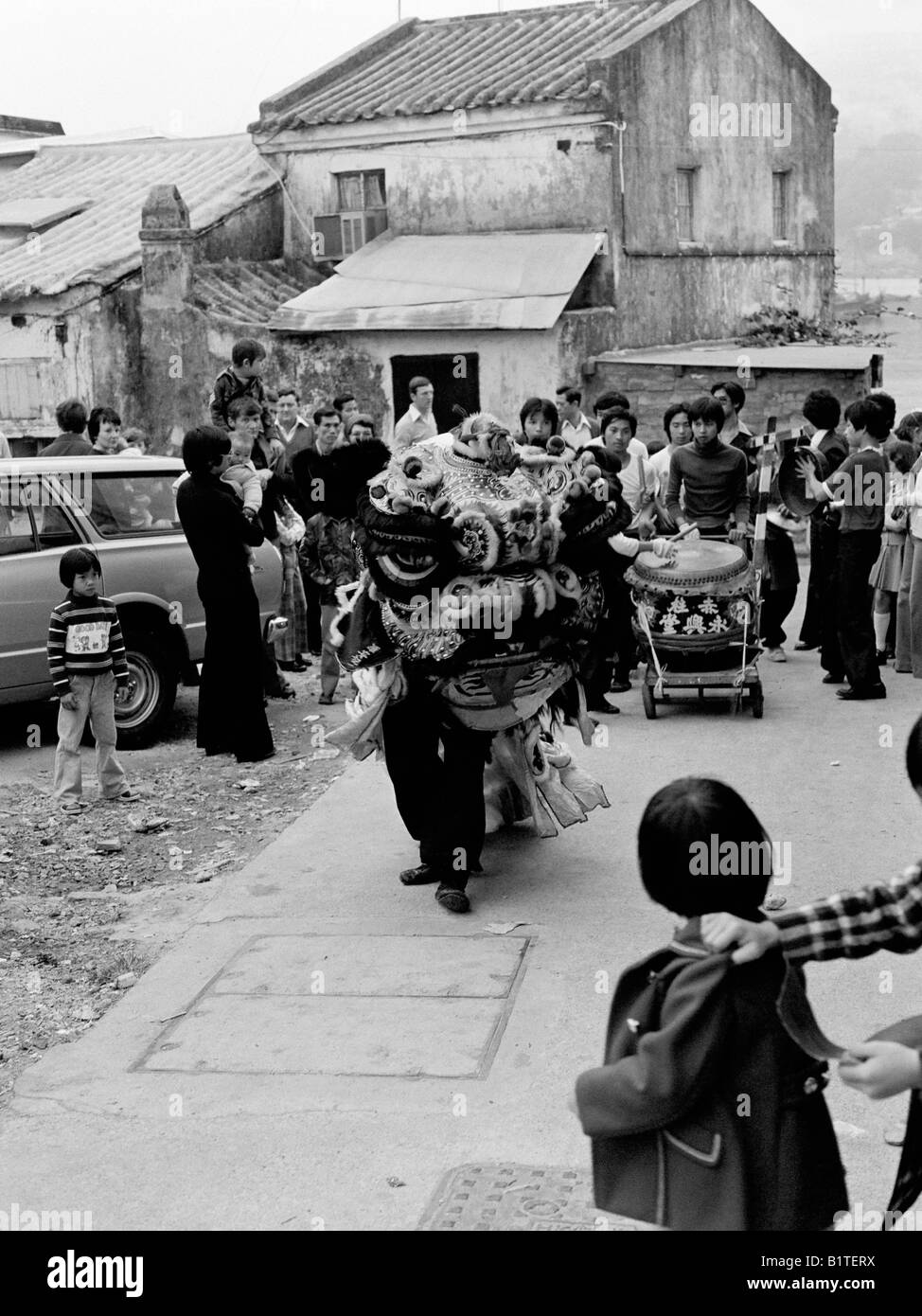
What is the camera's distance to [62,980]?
6523 mm

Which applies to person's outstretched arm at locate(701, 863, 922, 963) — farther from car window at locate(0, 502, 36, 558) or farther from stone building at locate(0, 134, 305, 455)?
stone building at locate(0, 134, 305, 455)

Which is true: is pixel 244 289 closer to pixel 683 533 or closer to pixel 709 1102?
pixel 683 533

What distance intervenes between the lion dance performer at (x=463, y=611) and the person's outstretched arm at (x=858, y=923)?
3.59 metres

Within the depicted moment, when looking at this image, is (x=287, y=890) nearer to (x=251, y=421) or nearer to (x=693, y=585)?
(x=693, y=585)

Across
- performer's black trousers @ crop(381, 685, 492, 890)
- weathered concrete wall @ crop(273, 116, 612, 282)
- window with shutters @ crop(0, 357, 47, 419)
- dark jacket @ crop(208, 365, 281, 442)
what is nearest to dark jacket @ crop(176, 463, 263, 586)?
→ dark jacket @ crop(208, 365, 281, 442)

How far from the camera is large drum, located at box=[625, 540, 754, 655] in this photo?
10.1 m

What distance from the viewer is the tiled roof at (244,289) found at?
70.4 feet

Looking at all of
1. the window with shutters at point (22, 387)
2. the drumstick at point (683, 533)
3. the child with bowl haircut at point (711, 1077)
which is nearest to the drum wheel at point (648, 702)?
the drumstick at point (683, 533)

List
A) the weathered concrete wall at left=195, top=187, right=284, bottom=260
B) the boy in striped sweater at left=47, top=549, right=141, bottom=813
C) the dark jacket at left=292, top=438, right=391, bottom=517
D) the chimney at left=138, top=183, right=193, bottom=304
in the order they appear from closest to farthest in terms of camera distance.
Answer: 1. the dark jacket at left=292, top=438, right=391, bottom=517
2. the boy in striped sweater at left=47, top=549, right=141, bottom=813
3. the chimney at left=138, top=183, right=193, bottom=304
4. the weathered concrete wall at left=195, top=187, right=284, bottom=260

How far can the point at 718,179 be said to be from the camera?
957 inches

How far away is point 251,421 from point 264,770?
2.58m

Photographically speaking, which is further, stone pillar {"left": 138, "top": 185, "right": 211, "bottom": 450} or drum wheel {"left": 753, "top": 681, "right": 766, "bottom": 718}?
stone pillar {"left": 138, "top": 185, "right": 211, "bottom": 450}

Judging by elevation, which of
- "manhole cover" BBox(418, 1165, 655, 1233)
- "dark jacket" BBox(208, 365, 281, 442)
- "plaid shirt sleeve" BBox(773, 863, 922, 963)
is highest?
"dark jacket" BBox(208, 365, 281, 442)

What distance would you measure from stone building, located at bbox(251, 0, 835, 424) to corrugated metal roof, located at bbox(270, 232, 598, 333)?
3 cm
